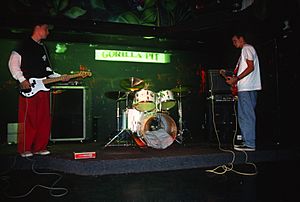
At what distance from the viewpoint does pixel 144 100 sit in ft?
14.3

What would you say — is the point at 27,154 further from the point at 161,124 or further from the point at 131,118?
the point at 161,124

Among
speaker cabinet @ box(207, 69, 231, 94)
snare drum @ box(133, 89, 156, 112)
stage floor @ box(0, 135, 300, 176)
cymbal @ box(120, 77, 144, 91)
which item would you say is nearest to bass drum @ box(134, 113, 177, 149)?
snare drum @ box(133, 89, 156, 112)

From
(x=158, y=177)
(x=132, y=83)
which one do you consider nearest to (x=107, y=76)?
(x=132, y=83)

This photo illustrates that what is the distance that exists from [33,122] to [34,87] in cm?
48

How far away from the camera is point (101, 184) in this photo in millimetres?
2715

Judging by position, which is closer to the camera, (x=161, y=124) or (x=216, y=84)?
(x=161, y=124)

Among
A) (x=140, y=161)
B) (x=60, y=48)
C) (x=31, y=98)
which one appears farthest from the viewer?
(x=60, y=48)

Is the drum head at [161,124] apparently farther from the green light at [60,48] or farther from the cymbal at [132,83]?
the green light at [60,48]

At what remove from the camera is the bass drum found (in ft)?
13.7

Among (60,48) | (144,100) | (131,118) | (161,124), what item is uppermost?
(60,48)

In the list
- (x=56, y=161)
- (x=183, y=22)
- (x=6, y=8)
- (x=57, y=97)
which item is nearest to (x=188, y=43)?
(x=183, y=22)

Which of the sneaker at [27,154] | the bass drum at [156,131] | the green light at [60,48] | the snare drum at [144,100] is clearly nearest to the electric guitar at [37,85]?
the sneaker at [27,154]

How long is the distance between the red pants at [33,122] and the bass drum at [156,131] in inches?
60.2

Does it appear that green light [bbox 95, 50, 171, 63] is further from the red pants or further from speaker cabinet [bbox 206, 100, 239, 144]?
the red pants
